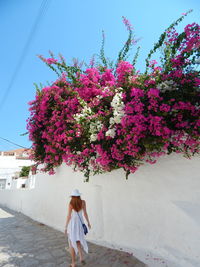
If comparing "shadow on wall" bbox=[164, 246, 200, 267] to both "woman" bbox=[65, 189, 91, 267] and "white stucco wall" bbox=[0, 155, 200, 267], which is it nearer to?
"white stucco wall" bbox=[0, 155, 200, 267]

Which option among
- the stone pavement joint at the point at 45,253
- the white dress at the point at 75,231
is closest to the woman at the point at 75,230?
the white dress at the point at 75,231


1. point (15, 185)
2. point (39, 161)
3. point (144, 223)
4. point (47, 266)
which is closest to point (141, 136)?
point (144, 223)

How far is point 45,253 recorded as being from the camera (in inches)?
188

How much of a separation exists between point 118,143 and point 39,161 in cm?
441

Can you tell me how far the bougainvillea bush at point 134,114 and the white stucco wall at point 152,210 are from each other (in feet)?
1.09

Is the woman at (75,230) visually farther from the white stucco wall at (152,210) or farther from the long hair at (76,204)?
the white stucco wall at (152,210)

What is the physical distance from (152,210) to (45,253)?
8.31ft

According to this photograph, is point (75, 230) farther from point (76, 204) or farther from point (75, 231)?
point (76, 204)

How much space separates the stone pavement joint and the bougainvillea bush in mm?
1763

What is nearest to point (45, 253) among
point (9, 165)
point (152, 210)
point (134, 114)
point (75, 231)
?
point (75, 231)

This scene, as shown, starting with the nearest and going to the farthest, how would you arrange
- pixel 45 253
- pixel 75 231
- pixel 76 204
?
pixel 75 231 → pixel 76 204 → pixel 45 253

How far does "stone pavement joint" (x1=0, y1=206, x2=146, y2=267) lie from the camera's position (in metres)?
4.23

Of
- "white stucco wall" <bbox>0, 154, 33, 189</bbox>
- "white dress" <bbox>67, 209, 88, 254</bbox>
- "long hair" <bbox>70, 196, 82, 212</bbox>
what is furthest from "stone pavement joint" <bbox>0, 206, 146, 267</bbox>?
"white stucco wall" <bbox>0, 154, 33, 189</bbox>

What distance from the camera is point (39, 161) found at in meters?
7.76
